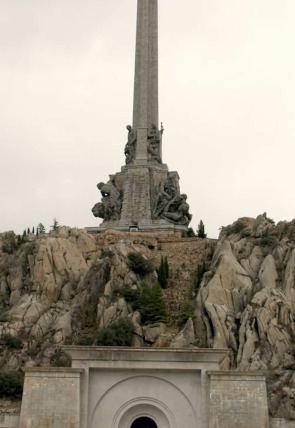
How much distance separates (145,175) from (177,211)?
2892 mm

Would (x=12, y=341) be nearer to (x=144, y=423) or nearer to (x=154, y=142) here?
(x=144, y=423)

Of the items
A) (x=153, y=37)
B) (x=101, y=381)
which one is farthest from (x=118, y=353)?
(x=153, y=37)

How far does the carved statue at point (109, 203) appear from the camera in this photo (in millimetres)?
48625

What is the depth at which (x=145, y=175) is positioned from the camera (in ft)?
160

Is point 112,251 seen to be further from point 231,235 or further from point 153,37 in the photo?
point 153,37

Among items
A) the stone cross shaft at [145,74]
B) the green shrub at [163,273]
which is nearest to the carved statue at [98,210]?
the stone cross shaft at [145,74]

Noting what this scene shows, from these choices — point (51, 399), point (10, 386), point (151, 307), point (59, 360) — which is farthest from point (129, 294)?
point (51, 399)

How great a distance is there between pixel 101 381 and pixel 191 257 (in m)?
19.3

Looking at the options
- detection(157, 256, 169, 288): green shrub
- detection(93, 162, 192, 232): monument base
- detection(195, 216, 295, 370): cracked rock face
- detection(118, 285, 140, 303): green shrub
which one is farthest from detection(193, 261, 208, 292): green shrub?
detection(93, 162, 192, 232): monument base

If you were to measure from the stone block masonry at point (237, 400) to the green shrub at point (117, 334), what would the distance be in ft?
34.8

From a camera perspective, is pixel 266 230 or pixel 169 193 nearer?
Result: pixel 266 230

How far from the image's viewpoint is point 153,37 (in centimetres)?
5203

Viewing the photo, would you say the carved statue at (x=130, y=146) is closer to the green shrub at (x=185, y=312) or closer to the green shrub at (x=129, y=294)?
the green shrub at (x=129, y=294)

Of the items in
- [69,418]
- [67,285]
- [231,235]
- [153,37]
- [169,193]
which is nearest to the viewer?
[69,418]
